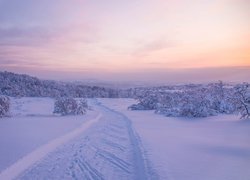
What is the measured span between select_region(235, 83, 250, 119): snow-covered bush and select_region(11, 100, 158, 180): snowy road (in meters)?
9.00

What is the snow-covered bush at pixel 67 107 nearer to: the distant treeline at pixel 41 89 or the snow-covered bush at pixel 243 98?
the snow-covered bush at pixel 243 98

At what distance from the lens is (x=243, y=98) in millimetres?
23156

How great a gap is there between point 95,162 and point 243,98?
14.5 m

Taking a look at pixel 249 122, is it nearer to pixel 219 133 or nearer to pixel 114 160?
pixel 219 133

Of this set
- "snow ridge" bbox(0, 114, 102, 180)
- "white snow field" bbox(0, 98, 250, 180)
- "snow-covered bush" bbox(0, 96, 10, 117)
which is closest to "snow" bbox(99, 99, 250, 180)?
"white snow field" bbox(0, 98, 250, 180)

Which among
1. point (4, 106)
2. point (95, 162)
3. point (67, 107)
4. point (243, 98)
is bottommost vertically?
point (95, 162)

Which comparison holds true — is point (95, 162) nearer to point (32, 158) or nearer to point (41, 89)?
point (32, 158)

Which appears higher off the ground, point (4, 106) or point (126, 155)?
point (4, 106)

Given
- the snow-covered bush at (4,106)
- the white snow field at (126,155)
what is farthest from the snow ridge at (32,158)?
the snow-covered bush at (4,106)

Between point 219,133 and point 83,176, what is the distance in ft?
29.6

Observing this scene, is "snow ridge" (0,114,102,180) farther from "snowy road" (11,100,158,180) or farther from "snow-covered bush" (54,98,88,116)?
"snow-covered bush" (54,98,88,116)

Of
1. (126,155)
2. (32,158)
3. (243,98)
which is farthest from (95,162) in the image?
(243,98)

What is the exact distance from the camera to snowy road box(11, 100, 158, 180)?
955 cm

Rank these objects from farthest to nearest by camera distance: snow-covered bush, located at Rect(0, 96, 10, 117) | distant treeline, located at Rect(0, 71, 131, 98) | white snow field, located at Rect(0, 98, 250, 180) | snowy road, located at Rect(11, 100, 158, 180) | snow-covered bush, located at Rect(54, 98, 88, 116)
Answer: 1. distant treeline, located at Rect(0, 71, 131, 98)
2. snow-covered bush, located at Rect(54, 98, 88, 116)
3. snow-covered bush, located at Rect(0, 96, 10, 117)
4. snowy road, located at Rect(11, 100, 158, 180)
5. white snow field, located at Rect(0, 98, 250, 180)
